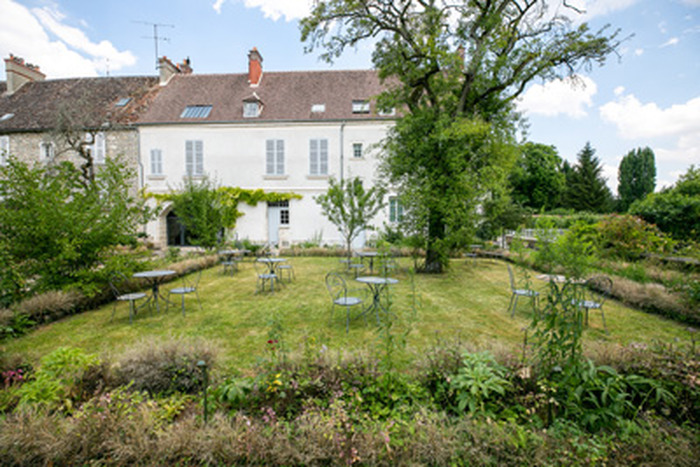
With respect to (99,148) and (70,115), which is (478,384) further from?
(99,148)

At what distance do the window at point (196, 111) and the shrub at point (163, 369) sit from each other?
16.6 meters

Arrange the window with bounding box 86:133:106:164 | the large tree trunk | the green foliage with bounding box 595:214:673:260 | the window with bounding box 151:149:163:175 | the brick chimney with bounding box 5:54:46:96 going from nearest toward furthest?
the green foliage with bounding box 595:214:673:260 → the large tree trunk → the window with bounding box 151:149:163:175 → the window with bounding box 86:133:106:164 → the brick chimney with bounding box 5:54:46:96

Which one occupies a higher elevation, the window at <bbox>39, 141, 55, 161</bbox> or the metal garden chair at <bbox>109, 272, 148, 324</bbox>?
the window at <bbox>39, 141, 55, 161</bbox>

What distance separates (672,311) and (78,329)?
10308 millimetres

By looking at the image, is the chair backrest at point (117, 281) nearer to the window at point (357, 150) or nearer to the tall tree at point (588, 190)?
the window at point (357, 150)

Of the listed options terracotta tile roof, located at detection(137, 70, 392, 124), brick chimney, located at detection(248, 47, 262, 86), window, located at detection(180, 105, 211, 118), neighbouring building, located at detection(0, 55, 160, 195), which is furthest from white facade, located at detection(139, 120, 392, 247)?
brick chimney, located at detection(248, 47, 262, 86)

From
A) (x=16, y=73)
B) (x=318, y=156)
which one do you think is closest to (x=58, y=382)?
(x=318, y=156)

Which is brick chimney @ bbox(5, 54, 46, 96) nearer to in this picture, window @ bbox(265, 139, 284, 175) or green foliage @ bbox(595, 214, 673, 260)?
window @ bbox(265, 139, 284, 175)

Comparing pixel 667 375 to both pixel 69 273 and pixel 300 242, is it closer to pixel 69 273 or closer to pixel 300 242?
pixel 69 273

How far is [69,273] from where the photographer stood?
613 centimetres

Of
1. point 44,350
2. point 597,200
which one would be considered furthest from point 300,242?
point 597,200

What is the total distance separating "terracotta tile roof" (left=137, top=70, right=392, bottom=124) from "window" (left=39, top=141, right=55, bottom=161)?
5221 mm

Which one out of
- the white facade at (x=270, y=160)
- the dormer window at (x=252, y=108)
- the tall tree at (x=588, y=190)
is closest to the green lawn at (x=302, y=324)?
the white facade at (x=270, y=160)

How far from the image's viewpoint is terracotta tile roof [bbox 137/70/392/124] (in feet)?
55.1
